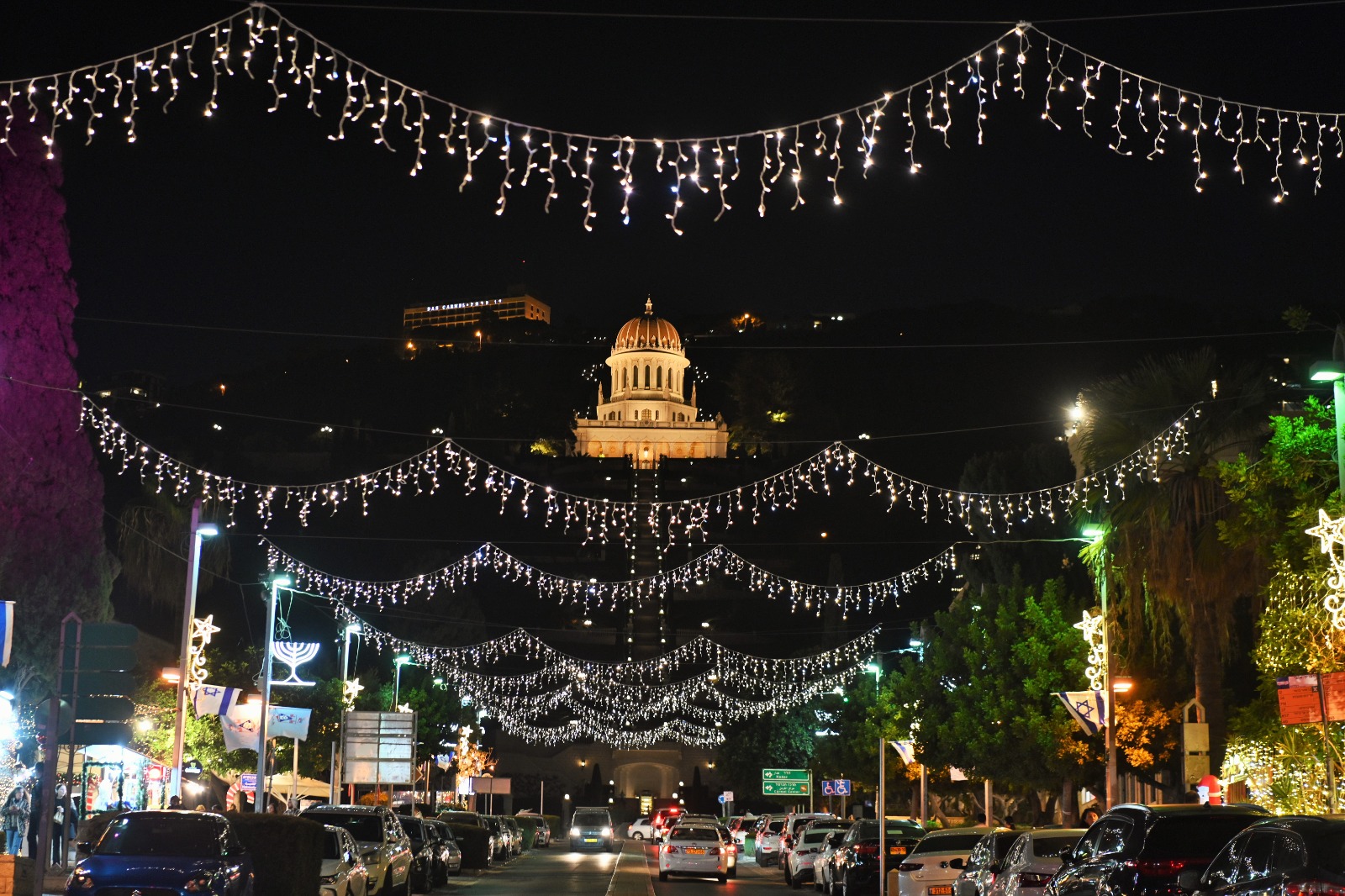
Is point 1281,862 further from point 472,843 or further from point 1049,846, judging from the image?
point 472,843

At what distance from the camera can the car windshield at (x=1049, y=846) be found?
16969mm

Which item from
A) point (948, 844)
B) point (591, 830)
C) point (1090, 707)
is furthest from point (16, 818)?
point (591, 830)

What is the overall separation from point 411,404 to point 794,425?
41546 mm

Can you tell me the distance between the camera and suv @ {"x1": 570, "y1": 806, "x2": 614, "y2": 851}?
53469mm

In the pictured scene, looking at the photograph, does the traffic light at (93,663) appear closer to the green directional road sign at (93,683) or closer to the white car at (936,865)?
the green directional road sign at (93,683)

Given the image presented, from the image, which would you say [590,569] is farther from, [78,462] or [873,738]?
[78,462]

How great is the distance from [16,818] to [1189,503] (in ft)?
72.5

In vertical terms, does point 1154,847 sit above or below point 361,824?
above

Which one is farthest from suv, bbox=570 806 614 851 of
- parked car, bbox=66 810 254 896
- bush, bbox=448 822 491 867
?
parked car, bbox=66 810 254 896

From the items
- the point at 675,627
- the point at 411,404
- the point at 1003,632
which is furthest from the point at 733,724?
the point at 411,404

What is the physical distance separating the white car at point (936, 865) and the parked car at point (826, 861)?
7093mm

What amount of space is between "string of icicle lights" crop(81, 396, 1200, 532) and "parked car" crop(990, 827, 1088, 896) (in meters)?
10.8

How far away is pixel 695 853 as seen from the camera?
33.6m

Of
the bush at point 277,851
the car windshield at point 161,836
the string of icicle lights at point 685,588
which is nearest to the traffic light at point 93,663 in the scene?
the car windshield at point 161,836
